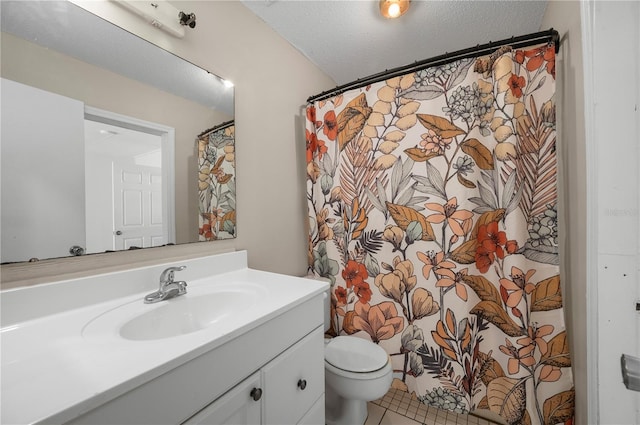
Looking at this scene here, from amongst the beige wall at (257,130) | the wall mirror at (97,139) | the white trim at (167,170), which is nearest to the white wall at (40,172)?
the wall mirror at (97,139)

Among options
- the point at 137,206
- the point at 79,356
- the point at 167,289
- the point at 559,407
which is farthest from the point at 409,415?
the point at 137,206

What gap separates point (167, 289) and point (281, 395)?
0.55 metres

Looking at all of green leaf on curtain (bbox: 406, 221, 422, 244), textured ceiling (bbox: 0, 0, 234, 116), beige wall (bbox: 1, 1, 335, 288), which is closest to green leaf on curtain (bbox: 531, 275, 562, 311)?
green leaf on curtain (bbox: 406, 221, 422, 244)

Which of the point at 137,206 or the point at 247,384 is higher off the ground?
the point at 137,206

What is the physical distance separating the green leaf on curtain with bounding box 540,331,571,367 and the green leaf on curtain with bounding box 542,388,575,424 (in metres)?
0.12

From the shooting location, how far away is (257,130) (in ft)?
4.67

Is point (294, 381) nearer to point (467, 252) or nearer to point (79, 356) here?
point (79, 356)

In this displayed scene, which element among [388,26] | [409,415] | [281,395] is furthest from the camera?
[388,26]

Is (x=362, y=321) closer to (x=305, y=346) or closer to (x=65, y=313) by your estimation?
(x=305, y=346)

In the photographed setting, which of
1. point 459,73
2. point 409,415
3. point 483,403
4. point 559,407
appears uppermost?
point 459,73

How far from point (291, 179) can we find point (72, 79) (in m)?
1.09

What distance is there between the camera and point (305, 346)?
2.99ft

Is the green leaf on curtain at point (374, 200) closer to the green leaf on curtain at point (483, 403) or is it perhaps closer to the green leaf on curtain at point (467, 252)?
the green leaf on curtain at point (467, 252)

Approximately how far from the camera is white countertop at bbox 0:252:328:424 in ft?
1.27
